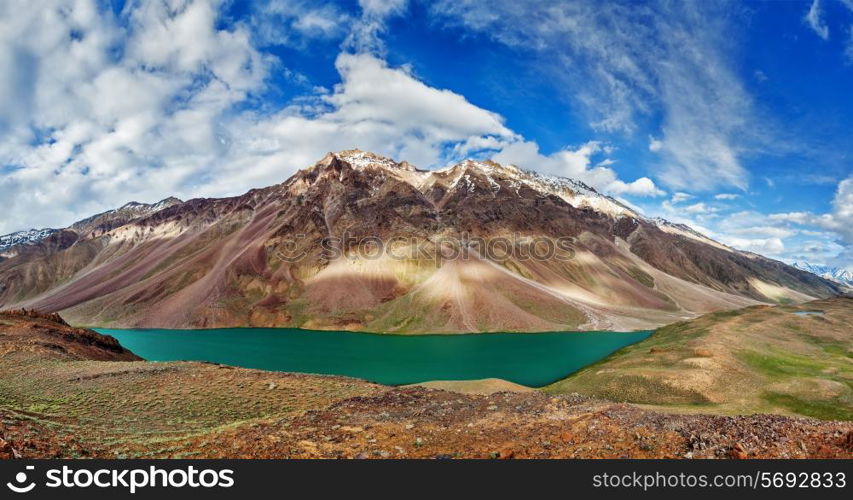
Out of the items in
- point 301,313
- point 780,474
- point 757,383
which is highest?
point 301,313

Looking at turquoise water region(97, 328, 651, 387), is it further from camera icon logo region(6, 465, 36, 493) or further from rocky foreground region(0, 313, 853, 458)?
camera icon logo region(6, 465, 36, 493)

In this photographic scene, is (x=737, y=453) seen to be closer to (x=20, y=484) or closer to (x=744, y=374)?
(x=20, y=484)

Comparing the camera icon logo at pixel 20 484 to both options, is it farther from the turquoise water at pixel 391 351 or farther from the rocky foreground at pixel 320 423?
the turquoise water at pixel 391 351

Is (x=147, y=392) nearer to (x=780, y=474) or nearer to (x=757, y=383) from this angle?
(x=780, y=474)

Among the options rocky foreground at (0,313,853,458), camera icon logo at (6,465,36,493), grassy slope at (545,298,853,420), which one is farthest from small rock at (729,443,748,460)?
grassy slope at (545,298,853,420)

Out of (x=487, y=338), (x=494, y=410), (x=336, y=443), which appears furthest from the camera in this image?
(x=487, y=338)

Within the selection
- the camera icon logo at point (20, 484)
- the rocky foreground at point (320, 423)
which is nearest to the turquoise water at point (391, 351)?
the rocky foreground at point (320, 423)

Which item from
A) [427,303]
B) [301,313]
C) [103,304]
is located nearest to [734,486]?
[427,303]

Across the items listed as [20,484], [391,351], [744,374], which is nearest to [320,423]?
[20,484]
